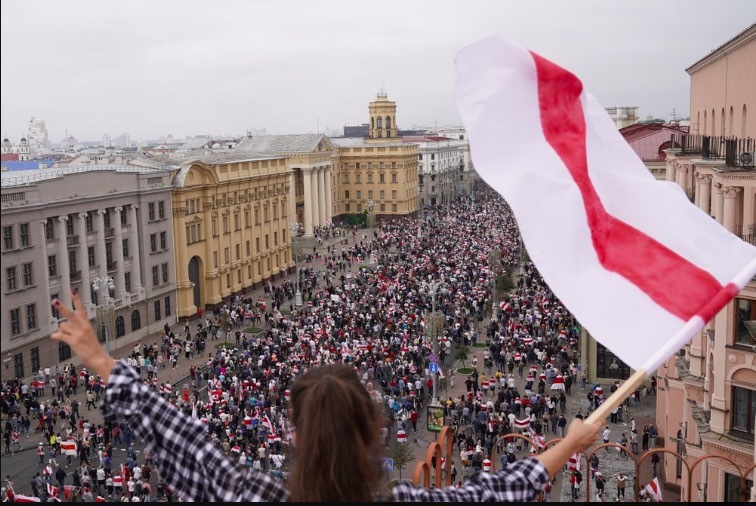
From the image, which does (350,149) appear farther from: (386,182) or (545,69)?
(545,69)

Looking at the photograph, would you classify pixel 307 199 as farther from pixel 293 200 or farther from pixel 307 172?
pixel 293 200

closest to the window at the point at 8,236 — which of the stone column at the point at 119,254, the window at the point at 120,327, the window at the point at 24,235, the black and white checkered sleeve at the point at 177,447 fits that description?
the window at the point at 24,235

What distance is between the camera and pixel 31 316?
36.9m

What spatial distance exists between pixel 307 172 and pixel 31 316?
50.9 m

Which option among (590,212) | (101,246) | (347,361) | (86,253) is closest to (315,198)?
(101,246)

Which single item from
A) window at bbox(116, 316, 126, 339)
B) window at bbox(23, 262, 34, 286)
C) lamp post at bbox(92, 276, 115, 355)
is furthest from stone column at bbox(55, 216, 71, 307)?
window at bbox(116, 316, 126, 339)

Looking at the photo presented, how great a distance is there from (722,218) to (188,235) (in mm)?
36683

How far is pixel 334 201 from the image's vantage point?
101 metres

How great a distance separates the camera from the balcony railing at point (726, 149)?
19.1 meters

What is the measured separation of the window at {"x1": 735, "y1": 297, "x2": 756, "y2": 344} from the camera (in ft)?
60.8

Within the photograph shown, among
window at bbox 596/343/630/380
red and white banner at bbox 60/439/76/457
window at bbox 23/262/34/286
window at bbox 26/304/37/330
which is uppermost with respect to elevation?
window at bbox 23/262/34/286

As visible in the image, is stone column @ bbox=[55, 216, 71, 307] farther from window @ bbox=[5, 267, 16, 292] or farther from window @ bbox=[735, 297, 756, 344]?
window @ bbox=[735, 297, 756, 344]

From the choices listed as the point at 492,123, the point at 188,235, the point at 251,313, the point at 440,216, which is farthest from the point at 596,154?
the point at 440,216

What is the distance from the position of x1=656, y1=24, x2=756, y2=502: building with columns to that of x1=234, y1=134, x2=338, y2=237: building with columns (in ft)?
191
